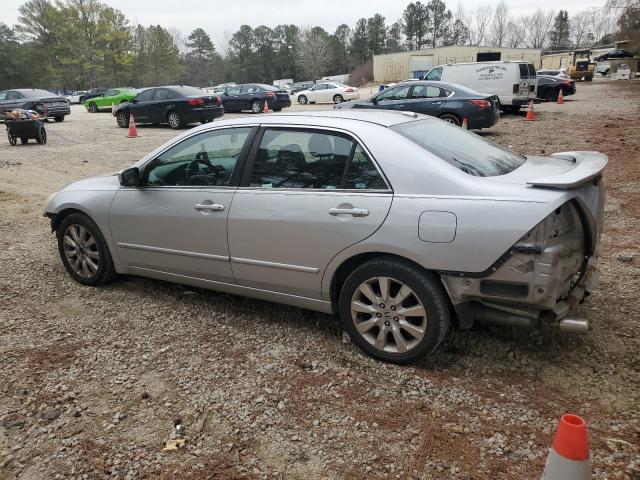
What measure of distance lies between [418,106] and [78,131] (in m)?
12.4

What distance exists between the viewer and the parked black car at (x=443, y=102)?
13594mm

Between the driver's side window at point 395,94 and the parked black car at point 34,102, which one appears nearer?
the driver's side window at point 395,94

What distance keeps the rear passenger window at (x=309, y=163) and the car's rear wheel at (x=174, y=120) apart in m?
16.0

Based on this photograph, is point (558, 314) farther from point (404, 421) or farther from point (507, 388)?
point (404, 421)

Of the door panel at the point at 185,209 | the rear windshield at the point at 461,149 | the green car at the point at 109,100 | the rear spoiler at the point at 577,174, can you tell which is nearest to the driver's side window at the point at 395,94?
the rear windshield at the point at 461,149

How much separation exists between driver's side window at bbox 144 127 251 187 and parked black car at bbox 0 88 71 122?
20.5 metres

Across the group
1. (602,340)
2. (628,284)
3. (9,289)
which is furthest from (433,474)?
(9,289)

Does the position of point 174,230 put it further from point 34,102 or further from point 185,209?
point 34,102

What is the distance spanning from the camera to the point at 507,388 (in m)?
3.01

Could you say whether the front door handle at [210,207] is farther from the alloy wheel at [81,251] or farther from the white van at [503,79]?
the white van at [503,79]

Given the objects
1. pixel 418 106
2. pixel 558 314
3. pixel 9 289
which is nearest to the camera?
pixel 558 314

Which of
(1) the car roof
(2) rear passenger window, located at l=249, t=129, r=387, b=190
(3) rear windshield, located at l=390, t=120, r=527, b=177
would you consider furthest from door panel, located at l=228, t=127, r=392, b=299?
(3) rear windshield, located at l=390, t=120, r=527, b=177

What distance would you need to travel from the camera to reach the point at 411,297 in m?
3.12

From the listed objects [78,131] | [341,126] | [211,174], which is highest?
[341,126]
